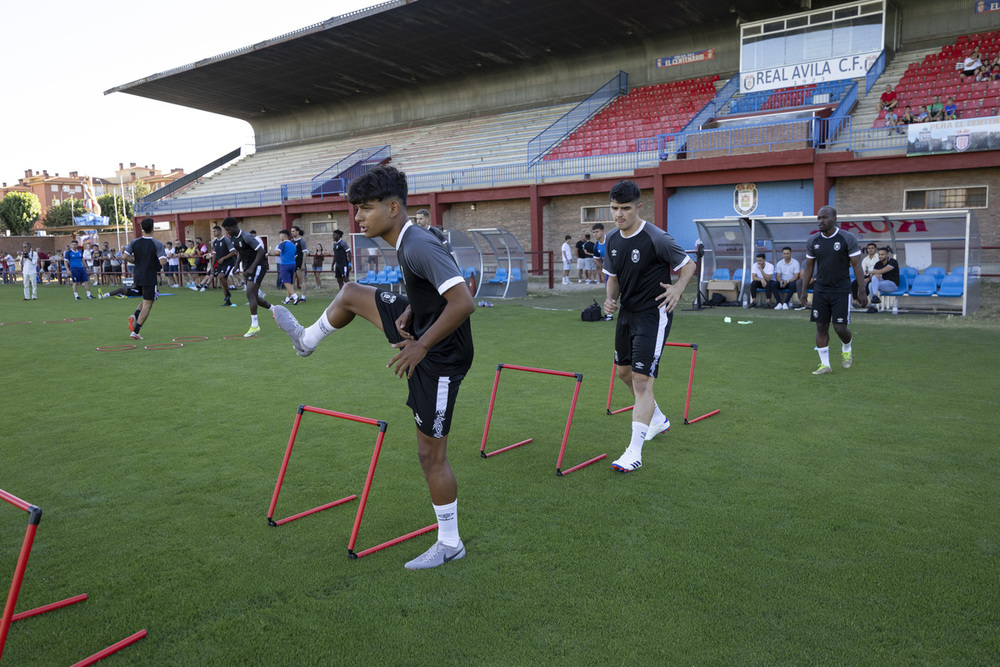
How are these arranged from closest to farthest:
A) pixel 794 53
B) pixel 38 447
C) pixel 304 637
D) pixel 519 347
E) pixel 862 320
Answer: pixel 304 637 < pixel 38 447 < pixel 519 347 < pixel 862 320 < pixel 794 53

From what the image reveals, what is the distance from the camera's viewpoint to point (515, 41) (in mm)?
29375

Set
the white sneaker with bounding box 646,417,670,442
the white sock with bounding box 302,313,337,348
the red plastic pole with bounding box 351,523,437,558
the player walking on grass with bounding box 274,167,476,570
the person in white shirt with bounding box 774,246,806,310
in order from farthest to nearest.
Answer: the person in white shirt with bounding box 774,246,806,310
the white sneaker with bounding box 646,417,670,442
the white sock with bounding box 302,313,337,348
the red plastic pole with bounding box 351,523,437,558
the player walking on grass with bounding box 274,167,476,570

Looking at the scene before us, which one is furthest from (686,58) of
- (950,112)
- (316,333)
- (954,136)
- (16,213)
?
(16,213)

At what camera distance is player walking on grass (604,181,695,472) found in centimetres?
519

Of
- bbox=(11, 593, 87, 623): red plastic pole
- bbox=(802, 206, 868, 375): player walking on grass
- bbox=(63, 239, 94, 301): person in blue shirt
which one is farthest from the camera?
bbox=(63, 239, 94, 301): person in blue shirt

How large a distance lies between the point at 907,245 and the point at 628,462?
43.7ft

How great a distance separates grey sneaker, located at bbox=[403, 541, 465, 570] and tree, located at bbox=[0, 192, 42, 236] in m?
80.1

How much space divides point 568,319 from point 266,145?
1415 inches

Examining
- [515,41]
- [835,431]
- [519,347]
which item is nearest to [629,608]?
[835,431]

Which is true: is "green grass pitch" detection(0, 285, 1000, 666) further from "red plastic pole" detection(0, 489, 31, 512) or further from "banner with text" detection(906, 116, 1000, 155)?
"banner with text" detection(906, 116, 1000, 155)

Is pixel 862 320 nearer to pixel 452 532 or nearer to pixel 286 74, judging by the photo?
pixel 452 532

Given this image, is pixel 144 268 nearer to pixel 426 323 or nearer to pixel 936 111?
pixel 426 323

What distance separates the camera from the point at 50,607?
127 inches

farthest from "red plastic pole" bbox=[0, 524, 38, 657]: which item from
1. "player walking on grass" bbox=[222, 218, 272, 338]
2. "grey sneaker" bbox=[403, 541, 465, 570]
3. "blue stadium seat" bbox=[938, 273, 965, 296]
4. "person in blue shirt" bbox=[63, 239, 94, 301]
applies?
"person in blue shirt" bbox=[63, 239, 94, 301]
